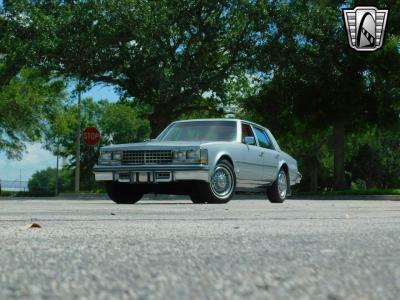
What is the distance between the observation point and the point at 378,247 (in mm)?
4328

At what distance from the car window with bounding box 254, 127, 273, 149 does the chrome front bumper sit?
259cm

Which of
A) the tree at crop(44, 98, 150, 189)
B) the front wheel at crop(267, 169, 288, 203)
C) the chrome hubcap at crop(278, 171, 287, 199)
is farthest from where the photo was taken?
the tree at crop(44, 98, 150, 189)

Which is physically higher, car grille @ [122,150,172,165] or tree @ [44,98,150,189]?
tree @ [44,98,150,189]

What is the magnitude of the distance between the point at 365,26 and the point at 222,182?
20300 millimetres

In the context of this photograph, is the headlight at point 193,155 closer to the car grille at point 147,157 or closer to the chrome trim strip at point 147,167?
the chrome trim strip at point 147,167

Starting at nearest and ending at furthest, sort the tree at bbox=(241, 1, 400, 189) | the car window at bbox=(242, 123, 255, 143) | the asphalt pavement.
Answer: the asphalt pavement, the car window at bbox=(242, 123, 255, 143), the tree at bbox=(241, 1, 400, 189)

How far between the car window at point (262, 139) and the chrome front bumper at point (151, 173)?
8.49 ft

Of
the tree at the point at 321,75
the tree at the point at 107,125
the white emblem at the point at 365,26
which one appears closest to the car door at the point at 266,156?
the tree at the point at 321,75

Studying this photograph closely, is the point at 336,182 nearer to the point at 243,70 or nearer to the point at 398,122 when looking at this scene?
the point at 398,122

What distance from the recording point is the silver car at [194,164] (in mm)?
12602

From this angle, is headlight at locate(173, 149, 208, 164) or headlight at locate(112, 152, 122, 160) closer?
headlight at locate(173, 149, 208, 164)

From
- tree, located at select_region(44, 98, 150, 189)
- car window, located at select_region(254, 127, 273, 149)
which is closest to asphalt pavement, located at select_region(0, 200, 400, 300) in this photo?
car window, located at select_region(254, 127, 273, 149)

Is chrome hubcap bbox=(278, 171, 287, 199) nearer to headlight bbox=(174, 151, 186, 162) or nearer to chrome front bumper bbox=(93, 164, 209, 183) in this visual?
chrome front bumper bbox=(93, 164, 209, 183)

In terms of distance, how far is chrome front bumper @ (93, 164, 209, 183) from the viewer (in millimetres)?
12430
